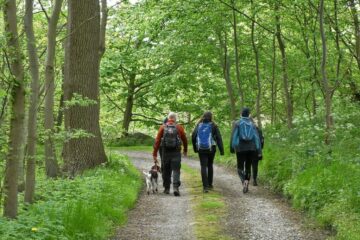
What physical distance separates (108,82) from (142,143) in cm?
420

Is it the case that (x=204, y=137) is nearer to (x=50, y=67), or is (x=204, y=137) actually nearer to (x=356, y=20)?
(x=50, y=67)

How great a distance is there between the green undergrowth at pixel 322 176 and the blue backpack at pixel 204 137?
1.80 meters

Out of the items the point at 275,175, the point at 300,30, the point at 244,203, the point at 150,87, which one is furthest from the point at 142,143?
the point at 244,203

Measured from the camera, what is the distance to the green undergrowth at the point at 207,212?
24.7 ft

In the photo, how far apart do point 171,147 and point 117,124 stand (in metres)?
4.89

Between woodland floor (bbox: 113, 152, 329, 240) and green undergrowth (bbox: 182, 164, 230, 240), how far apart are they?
4.2 inches

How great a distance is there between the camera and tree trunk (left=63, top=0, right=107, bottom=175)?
1261cm

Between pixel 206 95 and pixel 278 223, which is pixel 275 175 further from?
pixel 206 95

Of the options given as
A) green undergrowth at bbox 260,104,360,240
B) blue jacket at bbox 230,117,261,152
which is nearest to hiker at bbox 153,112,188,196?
blue jacket at bbox 230,117,261,152

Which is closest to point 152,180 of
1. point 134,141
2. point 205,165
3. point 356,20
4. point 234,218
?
point 205,165

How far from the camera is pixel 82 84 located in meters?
12.8

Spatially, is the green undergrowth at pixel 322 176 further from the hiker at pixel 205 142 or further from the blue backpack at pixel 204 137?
the blue backpack at pixel 204 137

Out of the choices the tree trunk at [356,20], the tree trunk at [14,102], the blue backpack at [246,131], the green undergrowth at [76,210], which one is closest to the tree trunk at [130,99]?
the tree trunk at [356,20]

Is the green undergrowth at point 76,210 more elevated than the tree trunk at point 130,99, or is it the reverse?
the tree trunk at point 130,99
